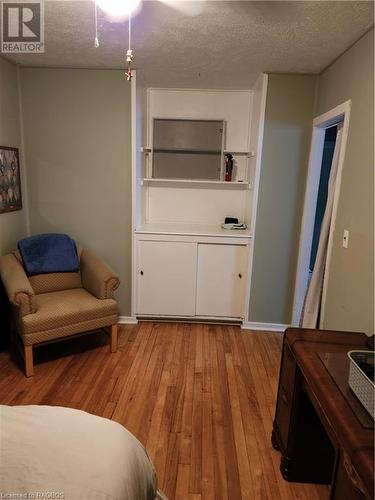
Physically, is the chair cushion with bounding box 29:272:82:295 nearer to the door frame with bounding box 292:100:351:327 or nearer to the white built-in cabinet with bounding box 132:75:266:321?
the white built-in cabinet with bounding box 132:75:266:321

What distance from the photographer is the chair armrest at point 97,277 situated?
2.74 metres

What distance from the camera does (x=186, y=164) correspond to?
3.49m

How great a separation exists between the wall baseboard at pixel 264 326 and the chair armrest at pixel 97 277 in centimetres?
141

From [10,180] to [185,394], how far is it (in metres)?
2.32

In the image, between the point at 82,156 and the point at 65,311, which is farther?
the point at 82,156

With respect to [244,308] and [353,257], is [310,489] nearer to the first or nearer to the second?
[353,257]

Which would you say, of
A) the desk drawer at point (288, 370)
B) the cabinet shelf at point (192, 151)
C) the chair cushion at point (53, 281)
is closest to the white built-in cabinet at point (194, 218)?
the cabinet shelf at point (192, 151)

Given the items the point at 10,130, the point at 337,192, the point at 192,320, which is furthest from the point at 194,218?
the point at 10,130

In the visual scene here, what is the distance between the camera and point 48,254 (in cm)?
291

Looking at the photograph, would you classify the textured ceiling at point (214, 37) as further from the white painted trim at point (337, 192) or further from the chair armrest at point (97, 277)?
the chair armrest at point (97, 277)

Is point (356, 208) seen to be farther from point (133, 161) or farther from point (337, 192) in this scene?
point (133, 161)

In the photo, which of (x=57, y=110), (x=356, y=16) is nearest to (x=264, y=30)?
(x=356, y=16)

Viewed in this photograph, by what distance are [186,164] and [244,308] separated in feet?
5.32

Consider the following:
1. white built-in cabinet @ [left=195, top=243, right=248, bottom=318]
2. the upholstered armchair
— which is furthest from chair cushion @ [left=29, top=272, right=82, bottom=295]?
white built-in cabinet @ [left=195, top=243, right=248, bottom=318]
